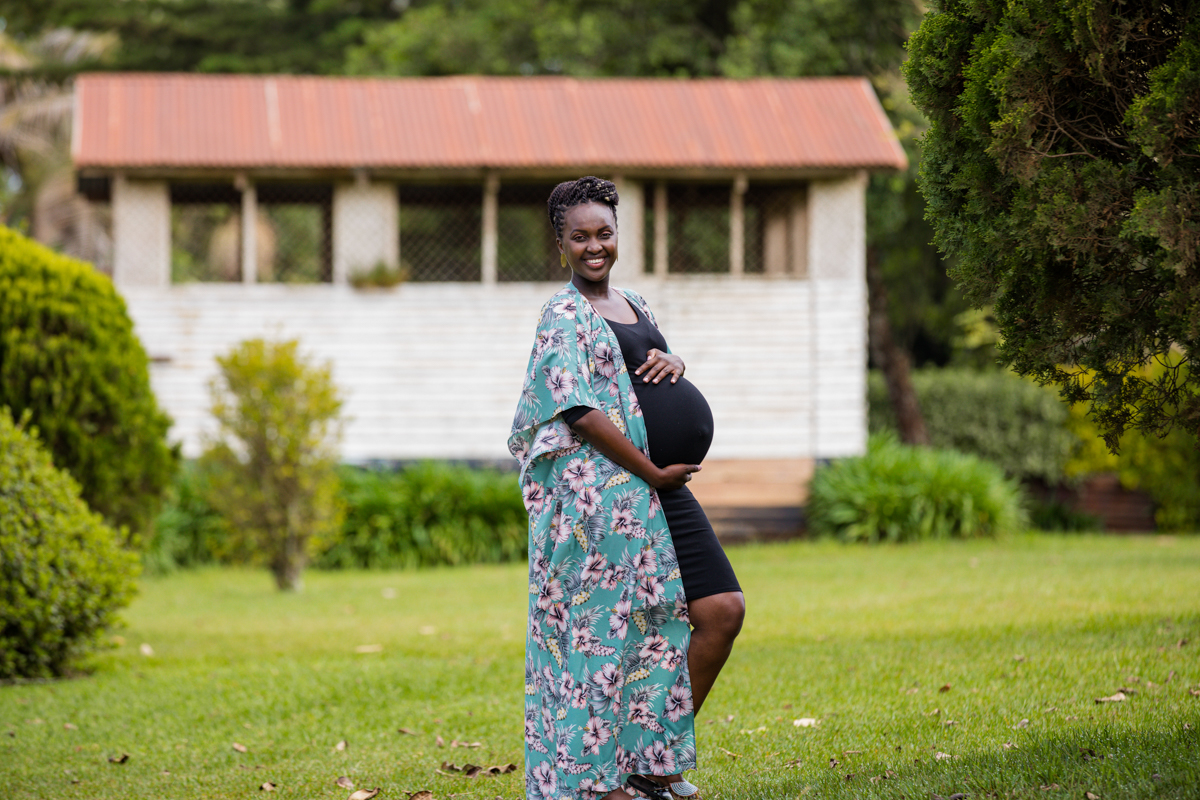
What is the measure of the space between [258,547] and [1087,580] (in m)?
6.97

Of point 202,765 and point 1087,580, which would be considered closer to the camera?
point 202,765

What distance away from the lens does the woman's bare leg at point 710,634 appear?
3527mm

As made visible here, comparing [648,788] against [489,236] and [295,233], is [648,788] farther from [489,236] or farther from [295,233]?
[295,233]

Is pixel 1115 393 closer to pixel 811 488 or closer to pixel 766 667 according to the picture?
pixel 766 667

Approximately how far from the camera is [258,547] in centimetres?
1055

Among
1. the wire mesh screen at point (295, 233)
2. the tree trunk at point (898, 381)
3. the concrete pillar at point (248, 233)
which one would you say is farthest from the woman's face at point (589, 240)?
the tree trunk at point (898, 381)

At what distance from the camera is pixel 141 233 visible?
13.7 m

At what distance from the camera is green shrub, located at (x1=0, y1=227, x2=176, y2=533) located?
748cm

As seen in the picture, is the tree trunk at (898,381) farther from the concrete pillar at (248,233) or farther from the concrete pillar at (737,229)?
the concrete pillar at (248,233)

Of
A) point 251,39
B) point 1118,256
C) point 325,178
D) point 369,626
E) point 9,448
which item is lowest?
point 369,626

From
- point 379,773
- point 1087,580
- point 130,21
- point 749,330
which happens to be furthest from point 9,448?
point 130,21

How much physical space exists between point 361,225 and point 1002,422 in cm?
984

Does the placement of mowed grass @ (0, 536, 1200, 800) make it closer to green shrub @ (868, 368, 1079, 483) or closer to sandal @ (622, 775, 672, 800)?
sandal @ (622, 775, 672, 800)

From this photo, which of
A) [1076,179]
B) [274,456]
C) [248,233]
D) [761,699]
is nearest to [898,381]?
[248,233]
